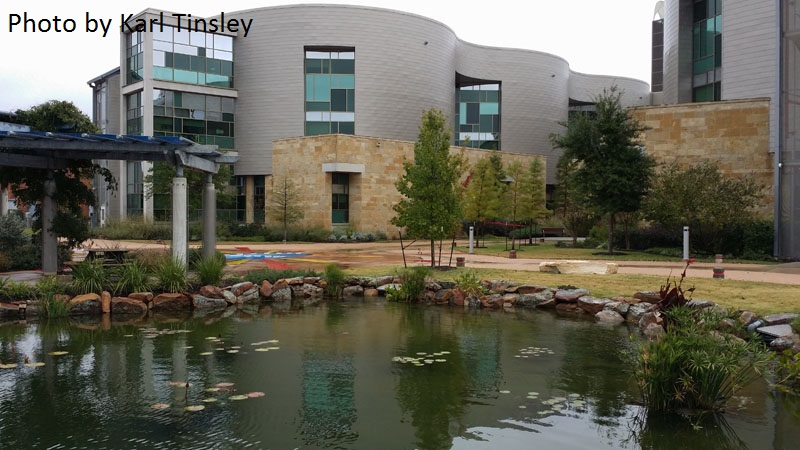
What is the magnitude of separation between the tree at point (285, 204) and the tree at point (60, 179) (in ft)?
67.5

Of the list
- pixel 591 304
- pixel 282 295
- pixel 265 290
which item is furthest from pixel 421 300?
pixel 591 304

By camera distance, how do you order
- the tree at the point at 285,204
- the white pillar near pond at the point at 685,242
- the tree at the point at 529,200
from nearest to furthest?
1. the white pillar near pond at the point at 685,242
2. the tree at the point at 529,200
3. the tree at the point at 285,204

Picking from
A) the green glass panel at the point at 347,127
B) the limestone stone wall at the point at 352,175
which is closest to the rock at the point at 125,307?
the limestone stone wall at the point at 352,175

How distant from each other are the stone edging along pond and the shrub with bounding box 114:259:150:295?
299mm

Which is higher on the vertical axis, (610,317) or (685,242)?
(685,242)

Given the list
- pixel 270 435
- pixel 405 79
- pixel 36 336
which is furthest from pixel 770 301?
pixel 405 79

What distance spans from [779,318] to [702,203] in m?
14.9

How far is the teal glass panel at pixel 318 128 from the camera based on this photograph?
50531mm

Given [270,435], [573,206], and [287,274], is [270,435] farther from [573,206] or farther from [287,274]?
[573,206]

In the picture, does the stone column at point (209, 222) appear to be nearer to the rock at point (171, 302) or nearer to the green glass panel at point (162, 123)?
the rock at point (171, 302)

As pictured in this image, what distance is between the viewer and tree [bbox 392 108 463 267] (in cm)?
1959

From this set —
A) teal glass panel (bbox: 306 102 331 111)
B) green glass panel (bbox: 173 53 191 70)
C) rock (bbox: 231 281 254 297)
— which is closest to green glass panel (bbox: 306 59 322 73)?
teal glass panel (bbox: 306 102 331 111)

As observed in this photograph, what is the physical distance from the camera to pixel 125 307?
13.8 meters

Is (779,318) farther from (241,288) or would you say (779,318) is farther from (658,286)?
(241,288)
